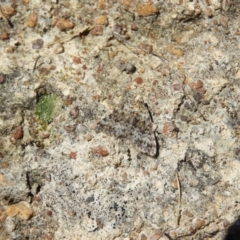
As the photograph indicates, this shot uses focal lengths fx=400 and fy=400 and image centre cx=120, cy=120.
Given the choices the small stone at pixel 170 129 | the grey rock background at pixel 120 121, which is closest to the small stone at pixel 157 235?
the grey rock background at pixel 120 121

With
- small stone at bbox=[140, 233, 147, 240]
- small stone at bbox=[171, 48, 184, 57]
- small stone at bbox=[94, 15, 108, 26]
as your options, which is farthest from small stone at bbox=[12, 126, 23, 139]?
small stone at bbox=[171, 48, 184, 57]

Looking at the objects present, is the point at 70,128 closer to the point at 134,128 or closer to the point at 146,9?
the point at 134,128

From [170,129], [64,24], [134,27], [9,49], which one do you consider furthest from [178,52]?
[9,49]

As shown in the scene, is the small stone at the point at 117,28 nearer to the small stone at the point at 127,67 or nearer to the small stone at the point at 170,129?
the small stone at the point at 127,67

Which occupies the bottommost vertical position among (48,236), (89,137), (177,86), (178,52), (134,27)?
(48,236)

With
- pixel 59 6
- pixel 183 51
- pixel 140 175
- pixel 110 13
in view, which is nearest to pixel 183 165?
pixel 140 175

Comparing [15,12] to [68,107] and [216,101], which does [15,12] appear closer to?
[68,107]
